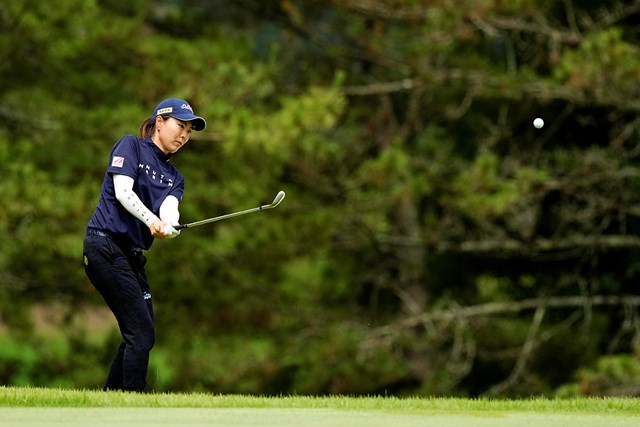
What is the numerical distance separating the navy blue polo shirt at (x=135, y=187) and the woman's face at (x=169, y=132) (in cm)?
7

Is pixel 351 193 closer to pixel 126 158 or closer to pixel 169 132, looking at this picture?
pixel 169 132

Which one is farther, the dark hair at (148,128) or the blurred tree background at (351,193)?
the blurred tree background at (351,193)

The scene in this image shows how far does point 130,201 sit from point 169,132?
0.62 m

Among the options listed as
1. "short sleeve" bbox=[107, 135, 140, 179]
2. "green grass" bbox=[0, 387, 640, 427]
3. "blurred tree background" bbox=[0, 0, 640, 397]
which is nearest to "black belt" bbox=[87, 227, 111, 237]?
"short sleeve" bbox=[107, 135, 140, 179]

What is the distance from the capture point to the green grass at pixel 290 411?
595 centimetres

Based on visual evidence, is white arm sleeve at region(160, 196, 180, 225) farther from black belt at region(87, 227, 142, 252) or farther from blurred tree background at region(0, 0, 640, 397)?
blurred tree background at region(0, 0, 640, 397)

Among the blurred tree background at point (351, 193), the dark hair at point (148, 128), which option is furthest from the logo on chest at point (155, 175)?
the blurred tree background at point (351, 193)

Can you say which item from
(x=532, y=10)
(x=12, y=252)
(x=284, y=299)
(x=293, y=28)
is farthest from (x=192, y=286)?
(x=532, y=10)

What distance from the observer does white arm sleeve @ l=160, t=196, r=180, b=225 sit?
7.22m

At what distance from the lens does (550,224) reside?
19.1 m

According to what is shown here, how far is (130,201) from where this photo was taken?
23.0 feet

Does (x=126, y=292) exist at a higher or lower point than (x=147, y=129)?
lower

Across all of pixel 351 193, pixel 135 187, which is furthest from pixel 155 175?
pixel 351 193

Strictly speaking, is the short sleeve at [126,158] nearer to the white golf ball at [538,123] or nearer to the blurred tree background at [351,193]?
the white golf ball at [538,123]
